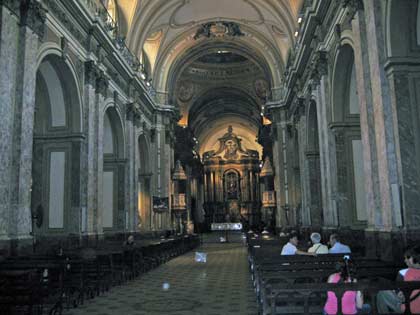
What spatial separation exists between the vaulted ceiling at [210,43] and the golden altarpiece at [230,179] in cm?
1089

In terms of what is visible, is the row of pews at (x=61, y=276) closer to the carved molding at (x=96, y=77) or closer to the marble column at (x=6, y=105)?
the marble column at (x=6, y=105)

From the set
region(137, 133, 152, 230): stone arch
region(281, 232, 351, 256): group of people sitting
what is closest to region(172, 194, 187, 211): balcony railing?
region(137, 133, 152, 230): stone arch

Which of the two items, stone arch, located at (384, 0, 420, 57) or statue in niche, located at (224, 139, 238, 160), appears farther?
statue in niche, located at (224, 139, 238, 160)

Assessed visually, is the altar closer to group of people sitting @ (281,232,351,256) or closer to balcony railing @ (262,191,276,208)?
balcony railing @ (262,191,276,208)

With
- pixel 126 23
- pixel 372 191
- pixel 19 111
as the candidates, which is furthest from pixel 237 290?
pixel 126 23

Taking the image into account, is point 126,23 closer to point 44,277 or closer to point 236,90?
point 44,277

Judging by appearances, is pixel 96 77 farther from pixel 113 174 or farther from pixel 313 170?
pixel 313 170

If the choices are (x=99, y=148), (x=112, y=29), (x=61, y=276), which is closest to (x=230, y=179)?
(x=112, y=29)

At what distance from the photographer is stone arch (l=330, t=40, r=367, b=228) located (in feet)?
39.0

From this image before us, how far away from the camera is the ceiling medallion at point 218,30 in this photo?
77.7ft

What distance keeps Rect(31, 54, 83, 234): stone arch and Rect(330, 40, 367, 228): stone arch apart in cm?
709

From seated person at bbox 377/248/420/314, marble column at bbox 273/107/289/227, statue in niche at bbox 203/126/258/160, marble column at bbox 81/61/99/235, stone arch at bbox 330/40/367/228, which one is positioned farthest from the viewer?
statue in niche at bbox 203/126/258/160

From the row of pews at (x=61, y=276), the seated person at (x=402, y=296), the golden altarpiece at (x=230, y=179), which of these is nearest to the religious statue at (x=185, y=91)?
the golden altarpiece at (x=230, y=179)

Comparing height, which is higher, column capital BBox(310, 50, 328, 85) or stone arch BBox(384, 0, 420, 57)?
column capital BBox(310, 50, 328, 85)
